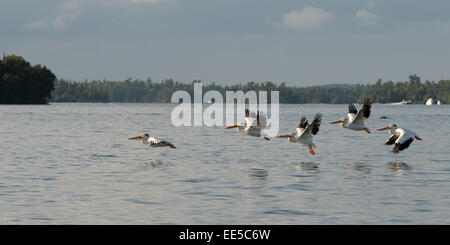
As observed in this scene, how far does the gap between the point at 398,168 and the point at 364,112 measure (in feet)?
8.65

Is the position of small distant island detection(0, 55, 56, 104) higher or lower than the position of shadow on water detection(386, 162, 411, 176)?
higher

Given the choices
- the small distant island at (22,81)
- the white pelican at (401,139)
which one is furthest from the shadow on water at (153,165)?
the small distant island at (22,81)

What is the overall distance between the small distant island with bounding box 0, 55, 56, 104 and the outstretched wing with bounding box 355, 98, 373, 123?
129 m

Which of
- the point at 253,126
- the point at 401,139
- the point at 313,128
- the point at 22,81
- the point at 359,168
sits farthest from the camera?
the point at 22,81

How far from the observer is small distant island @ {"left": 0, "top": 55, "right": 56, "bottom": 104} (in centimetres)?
15050

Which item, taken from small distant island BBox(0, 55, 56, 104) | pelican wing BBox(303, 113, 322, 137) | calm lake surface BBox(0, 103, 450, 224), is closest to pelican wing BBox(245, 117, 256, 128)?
calm lake surface BBox(0, 103, 450, 224)

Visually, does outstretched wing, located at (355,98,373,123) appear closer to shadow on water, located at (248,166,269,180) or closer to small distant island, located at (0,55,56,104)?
shadow on water, located at (248,166,269,180)

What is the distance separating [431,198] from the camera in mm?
19062

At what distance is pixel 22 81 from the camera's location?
495 feet

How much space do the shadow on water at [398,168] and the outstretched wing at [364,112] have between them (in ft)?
6.78

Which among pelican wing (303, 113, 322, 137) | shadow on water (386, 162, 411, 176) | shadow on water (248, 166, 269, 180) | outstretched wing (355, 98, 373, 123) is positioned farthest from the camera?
outstretched wing (355, 98, 373, 123)

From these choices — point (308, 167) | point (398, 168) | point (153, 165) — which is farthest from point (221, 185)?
point (398, 168)

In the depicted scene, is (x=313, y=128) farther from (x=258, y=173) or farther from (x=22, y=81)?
(x=22, y=81)
